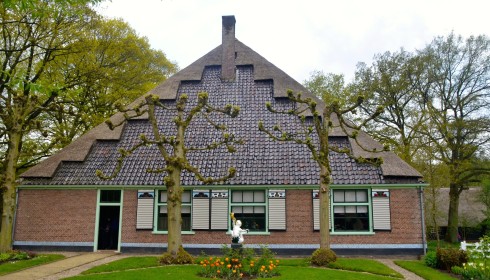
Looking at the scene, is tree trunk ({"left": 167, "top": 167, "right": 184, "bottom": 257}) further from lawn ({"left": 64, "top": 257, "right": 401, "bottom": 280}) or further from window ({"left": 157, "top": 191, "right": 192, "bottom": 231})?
window ({"left": 157, "top": 191, "right": 192, "bottom": 231})

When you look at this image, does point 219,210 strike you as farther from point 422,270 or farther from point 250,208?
point 422,270

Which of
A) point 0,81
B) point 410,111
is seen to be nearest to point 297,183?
point 410,111

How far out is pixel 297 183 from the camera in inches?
632

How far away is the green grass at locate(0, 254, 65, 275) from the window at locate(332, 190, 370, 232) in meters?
10.3

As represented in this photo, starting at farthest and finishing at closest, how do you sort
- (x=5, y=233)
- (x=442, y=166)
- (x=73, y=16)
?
(x=442, y=166), (x=73, y=16), (x=5, y=233)

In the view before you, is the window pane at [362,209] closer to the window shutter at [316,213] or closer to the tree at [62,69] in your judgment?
the window shutter at [316,213]

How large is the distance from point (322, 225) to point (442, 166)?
11.6 m

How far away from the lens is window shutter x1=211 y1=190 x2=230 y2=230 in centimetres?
1617

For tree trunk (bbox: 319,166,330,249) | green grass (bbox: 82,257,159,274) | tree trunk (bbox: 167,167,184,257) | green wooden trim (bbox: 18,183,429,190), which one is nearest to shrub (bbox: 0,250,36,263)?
green wooden trim (bbox: 18,183,429,190)

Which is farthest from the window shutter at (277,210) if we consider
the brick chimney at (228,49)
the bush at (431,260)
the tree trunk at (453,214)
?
the tree trunk at (453,214)

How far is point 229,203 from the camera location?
1638 centimetres

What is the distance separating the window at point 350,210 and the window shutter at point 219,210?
13.9ft

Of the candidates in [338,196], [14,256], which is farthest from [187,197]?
[14,256]

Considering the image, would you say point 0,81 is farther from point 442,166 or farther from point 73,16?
point 442,166
